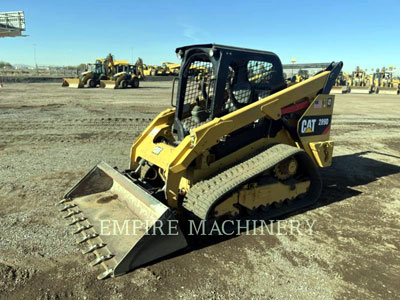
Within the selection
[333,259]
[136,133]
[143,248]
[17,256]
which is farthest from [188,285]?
[136,133]

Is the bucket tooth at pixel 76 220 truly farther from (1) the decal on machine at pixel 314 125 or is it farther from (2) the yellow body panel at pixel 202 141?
(1) the decal on machine at pixel 314 125

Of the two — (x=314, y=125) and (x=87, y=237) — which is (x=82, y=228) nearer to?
(x=87, y=237)

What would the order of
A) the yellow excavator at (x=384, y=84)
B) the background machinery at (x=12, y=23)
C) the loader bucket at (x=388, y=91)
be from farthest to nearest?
the background machinery at (x=12, y=23) → the yellow excavator at (x=384, y=84) → the loader bucket at (x=388, y=91)

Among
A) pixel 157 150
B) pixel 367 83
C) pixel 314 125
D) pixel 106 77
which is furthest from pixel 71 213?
pixel 367 83

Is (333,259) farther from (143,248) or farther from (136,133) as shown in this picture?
(136,133)

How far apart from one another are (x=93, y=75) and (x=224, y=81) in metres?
28.1

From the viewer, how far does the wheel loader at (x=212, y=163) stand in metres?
3.38

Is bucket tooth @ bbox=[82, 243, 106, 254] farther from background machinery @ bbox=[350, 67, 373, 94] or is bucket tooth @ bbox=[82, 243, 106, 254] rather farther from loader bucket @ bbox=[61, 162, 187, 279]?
background machinery @ bbox=[350, 67, 373, 94]

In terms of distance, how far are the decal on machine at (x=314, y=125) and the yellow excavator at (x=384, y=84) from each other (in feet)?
115

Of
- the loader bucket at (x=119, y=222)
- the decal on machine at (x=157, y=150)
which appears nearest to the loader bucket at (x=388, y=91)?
the decal on machine at (x=157, y=150)

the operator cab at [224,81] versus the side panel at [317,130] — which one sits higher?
the operator cab at [224,81]

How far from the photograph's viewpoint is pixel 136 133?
9.51m

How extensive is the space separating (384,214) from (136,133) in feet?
23.0

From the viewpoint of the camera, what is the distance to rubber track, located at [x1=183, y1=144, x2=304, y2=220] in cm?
341
